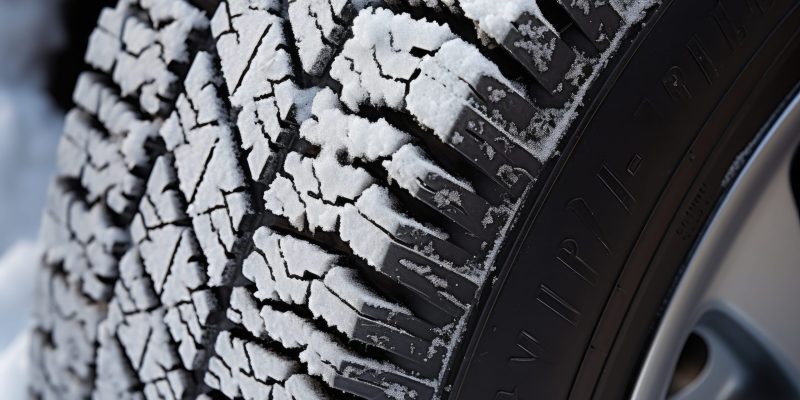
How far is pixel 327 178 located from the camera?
0.68 meters

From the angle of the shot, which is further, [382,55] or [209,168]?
[209,168]

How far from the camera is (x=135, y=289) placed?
0.92 meters

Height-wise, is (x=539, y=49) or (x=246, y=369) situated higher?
(x=539, y=49)

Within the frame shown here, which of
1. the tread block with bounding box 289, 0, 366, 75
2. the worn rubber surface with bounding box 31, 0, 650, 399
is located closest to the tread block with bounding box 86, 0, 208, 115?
Result: the worn rubber surface with bounding box 31, 0, 650, 399

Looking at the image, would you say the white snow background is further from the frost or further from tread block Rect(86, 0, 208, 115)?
the frost

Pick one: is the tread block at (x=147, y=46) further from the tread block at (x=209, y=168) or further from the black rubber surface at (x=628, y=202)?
the black rubber surface at (x=628, y=202)

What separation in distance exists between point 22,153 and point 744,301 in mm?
1140

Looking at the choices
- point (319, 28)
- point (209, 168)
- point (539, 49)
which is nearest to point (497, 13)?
point (539, 49)

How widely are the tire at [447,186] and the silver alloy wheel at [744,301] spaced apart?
0.02 meters

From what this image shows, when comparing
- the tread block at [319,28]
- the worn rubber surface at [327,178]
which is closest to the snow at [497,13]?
the worn rubber surface at [327,178]

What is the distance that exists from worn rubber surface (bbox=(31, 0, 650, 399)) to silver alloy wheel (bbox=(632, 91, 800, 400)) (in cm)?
20

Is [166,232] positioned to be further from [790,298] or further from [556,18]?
[790,298]

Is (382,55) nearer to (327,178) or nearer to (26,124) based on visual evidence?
(327,178)

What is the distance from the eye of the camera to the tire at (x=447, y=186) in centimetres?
64
